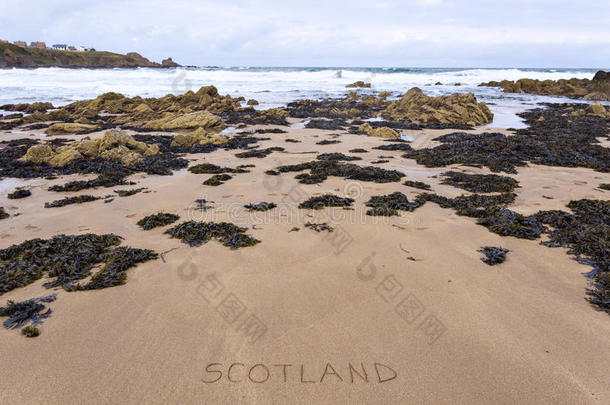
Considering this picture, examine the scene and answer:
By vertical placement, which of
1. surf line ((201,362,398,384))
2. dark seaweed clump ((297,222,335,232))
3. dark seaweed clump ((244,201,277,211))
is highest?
dark seaweed clump ((244,201,277,211))

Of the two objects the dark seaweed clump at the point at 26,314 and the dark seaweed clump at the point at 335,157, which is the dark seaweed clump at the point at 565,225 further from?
the dark seaweed clump at the point at 26,314

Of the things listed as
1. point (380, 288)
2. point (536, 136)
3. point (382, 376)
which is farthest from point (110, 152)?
point (536, 136)

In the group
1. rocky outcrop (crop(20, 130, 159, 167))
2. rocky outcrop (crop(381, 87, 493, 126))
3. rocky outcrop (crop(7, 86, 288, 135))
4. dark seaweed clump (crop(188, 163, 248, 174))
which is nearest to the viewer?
dark seaweed clump (crop(188, 163, 248, 174))

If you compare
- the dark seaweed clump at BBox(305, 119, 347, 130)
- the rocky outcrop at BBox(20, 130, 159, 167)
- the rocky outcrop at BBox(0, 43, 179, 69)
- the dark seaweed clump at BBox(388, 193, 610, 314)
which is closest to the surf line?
the dark seaweed clump at BBox(388, 193, 610, 314)

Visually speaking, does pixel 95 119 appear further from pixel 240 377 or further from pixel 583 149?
pixel 583 149

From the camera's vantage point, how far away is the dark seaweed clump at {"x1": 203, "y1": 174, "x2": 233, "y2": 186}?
631 centimetres

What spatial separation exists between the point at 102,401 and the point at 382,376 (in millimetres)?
1752

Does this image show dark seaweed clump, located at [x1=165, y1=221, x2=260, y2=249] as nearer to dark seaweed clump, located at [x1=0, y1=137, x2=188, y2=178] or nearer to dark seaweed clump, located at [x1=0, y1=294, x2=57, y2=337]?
dark seaweed clump, located at [x1=0, y1=294, x2=57, y2=337]

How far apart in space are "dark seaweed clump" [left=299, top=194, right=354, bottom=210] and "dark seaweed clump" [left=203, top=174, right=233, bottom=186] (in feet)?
6.62

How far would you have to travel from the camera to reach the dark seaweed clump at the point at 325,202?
5.10 m

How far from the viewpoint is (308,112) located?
1828 cm

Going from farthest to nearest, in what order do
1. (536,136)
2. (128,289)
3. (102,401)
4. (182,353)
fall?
(536,136) < (128,289) < (182,353) < (102,401)

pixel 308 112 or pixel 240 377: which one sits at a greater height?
pixel 308 112

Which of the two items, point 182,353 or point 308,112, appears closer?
point 182,353
